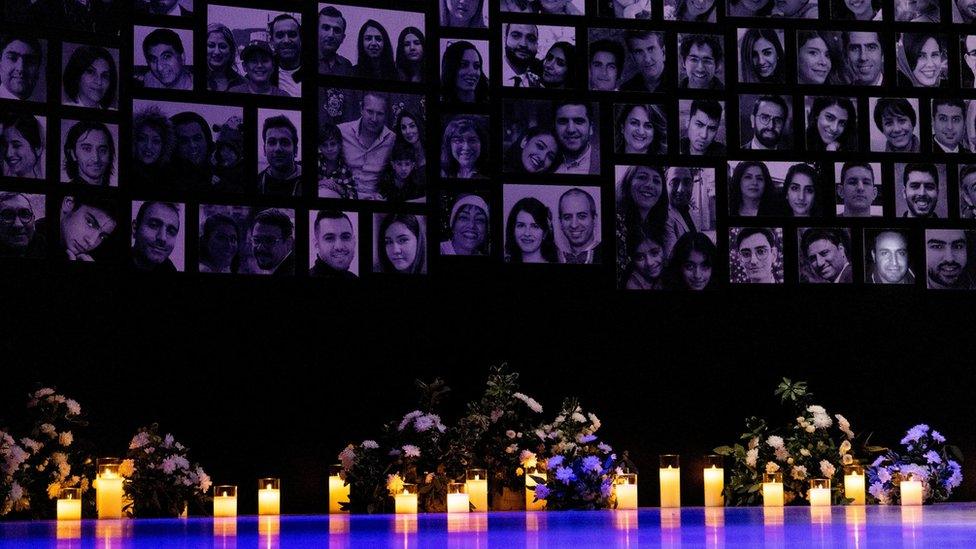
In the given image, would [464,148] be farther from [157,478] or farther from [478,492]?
[157,478]

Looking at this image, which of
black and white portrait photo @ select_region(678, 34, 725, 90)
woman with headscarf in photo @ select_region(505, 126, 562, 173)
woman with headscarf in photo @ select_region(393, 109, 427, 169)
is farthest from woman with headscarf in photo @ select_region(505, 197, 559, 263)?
black and white portrait photo @ select_region(678, 34, 725, 90)

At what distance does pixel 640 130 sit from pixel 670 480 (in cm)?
254

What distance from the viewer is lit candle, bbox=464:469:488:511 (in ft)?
28.9

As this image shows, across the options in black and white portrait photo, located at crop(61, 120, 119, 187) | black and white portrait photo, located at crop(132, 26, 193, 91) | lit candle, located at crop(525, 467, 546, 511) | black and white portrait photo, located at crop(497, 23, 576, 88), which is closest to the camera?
black and white portrait photo, located at crop(61, 120, 119, 187)

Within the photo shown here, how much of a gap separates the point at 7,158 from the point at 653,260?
4.39 metres

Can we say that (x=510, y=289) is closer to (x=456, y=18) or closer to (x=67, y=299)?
(x=456, y=18)

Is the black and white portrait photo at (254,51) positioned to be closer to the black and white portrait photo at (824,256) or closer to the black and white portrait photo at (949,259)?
the black and white portrait photo at (824,256)

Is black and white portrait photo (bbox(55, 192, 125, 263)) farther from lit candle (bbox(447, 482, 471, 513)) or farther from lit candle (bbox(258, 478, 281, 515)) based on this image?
lit candle (bbox(447, 482, 471, 513))

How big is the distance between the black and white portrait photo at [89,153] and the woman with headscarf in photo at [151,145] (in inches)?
5.6

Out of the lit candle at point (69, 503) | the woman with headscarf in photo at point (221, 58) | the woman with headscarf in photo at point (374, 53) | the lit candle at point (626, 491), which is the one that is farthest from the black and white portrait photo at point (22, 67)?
the lit candle at point (626, 491)

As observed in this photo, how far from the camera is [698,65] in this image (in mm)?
10484

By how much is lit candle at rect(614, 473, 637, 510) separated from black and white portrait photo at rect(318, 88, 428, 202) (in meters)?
2.37

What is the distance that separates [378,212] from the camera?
9.68 meters

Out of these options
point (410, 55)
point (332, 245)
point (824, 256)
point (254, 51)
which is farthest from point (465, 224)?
point (824, 256)
